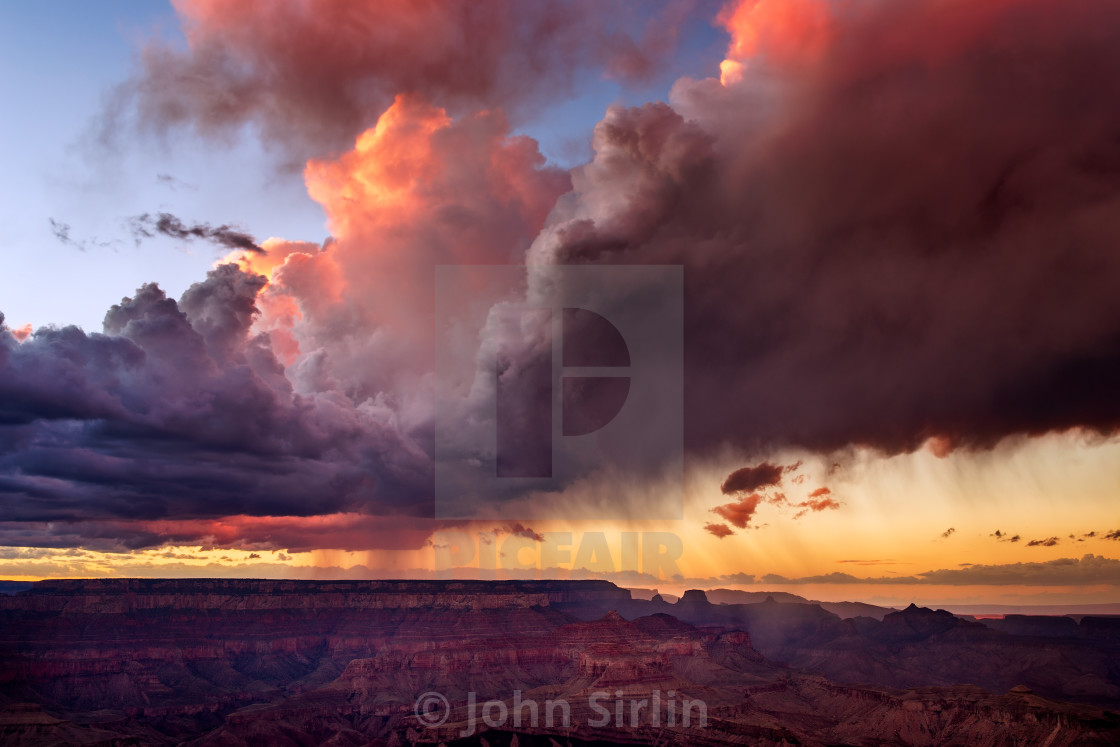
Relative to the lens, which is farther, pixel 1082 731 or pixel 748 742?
pixel 748 742

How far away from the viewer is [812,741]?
198875 mm

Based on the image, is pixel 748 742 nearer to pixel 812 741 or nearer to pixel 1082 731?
pixel 812 741

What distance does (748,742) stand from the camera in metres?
197

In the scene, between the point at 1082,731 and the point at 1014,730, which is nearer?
the point at 1082,731

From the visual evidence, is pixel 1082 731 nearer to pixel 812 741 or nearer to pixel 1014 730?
pixel 1014 730

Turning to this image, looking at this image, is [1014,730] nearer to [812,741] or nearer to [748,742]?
[812,741]

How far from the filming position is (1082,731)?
576 feet

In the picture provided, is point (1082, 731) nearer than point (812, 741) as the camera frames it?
Yes

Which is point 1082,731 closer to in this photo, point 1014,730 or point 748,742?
point 1014,730

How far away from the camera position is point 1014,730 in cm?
19238

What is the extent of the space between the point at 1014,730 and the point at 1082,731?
60.4ft

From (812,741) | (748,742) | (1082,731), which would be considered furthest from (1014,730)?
(748,742)

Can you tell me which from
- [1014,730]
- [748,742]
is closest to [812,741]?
[748,742]

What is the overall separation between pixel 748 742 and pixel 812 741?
1397 centimetres
